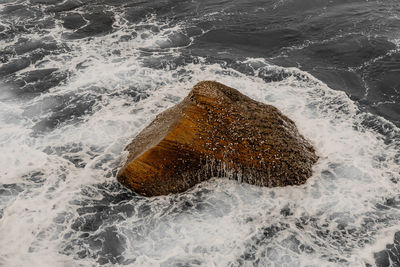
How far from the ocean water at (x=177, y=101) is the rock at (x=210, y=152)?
1.01 ft

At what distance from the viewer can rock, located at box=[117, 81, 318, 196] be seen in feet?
31.1

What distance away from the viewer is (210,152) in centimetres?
956

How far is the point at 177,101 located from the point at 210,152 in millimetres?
3926

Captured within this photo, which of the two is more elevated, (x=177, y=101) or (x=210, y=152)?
(x=210, y=152)

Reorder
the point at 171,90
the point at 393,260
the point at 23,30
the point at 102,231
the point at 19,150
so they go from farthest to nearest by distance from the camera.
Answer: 1. the point at 23,30
2. the point at 171,90
3. the point at 19,150
4. the point at 102,231
5. the point at 393,260

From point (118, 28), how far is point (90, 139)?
25.8 feet

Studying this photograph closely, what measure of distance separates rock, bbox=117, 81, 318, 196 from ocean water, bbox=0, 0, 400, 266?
0.31 m

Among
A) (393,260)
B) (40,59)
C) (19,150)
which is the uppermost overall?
(40,59)

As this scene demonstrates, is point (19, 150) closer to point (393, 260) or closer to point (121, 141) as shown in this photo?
point (121, 141)

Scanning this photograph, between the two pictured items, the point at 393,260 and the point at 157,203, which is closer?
the point at 393,260

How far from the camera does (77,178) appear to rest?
10.3m

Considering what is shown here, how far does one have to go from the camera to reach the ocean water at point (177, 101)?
864 cm

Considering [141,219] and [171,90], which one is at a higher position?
[171,90]

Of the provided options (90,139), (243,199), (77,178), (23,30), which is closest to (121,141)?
(90,139)
